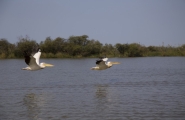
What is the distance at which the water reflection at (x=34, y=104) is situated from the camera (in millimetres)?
10123

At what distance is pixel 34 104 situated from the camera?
11.7 metres

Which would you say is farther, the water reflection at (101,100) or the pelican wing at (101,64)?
the pelican wing at (101,64)

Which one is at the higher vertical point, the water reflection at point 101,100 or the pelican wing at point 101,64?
the pelican wing at point 101,64

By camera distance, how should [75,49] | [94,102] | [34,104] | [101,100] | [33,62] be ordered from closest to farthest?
1. [34,104]
2. [94,102]
3. [101,100]
4. [33,62]
5. [75,49]

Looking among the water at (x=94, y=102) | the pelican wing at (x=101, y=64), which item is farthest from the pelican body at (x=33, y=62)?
the pelican wing at (x=101, y=64)

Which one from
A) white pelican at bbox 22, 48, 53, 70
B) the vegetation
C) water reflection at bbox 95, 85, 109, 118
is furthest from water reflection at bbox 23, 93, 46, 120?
the vegetation

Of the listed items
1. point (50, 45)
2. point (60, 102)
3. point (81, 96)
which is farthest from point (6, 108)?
point (50, 45)

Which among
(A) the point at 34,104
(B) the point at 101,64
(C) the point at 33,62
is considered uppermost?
(C) the point at 33,62

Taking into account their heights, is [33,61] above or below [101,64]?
above

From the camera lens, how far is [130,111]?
10188 millimetres

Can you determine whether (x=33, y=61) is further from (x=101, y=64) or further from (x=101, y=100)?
(x=101, y=100)

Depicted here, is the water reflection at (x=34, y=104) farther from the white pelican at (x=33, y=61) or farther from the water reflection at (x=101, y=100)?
the water reflection at (x=101, y=100)

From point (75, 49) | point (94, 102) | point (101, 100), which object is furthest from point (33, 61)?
point (75, 49)

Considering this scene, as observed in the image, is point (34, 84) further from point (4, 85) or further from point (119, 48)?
point (119, 48)
